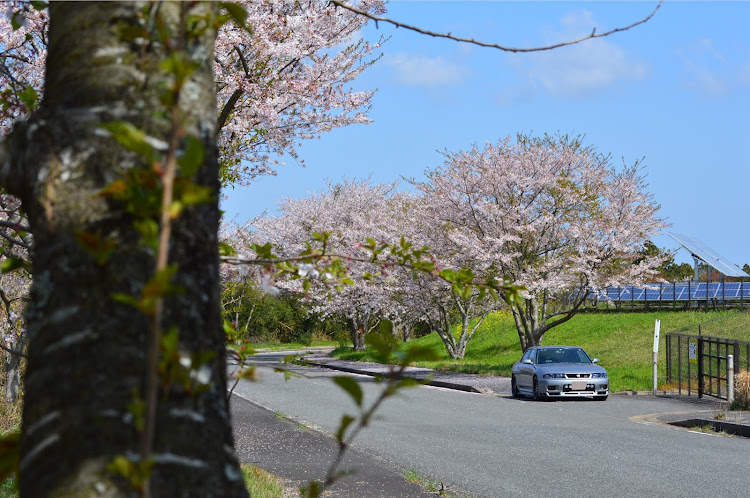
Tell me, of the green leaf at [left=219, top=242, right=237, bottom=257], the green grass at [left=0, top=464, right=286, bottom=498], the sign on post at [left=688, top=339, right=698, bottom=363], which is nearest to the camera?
the green leaf at [left=219, top=242, right=237, bottom=257]

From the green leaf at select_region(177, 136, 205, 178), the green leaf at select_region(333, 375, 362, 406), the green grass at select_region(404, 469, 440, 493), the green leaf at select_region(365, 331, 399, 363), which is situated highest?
the green leaf at select_region(177, 136, 205, 178)

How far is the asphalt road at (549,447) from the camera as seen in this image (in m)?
8.89

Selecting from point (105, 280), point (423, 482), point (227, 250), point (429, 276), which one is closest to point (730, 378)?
point (423, 482)

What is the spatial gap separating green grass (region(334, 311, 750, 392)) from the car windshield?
8.12ft

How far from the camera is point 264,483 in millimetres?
7547

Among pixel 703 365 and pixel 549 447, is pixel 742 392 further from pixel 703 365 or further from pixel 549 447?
pixel 549 447

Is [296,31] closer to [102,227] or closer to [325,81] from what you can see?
[325,81]

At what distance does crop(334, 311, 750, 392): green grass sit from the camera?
27.7 meters

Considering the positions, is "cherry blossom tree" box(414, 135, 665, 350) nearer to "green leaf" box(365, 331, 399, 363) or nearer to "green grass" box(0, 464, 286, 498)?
"green grass" box(0, 464, 286, 498)

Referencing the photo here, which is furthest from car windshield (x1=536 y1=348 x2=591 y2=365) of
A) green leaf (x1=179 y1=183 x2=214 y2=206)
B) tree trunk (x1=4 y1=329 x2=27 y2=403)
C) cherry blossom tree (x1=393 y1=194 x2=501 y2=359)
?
green leaf (x1=179 y1=183 x2=214 y2=206)

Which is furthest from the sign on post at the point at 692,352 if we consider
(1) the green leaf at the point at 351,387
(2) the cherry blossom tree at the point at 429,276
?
(1) the green leaf at the point at 351,387

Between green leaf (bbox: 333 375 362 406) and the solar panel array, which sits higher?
the solar panel array

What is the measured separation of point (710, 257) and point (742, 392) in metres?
31.6

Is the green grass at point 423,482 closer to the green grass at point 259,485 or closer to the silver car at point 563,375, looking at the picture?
the green grass at point 259,485
